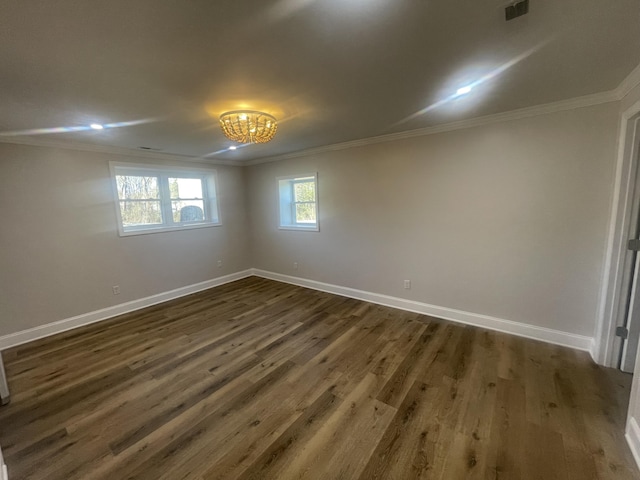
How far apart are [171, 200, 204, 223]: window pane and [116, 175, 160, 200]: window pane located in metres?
0.33

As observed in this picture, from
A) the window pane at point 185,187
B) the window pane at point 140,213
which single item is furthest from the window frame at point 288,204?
the window pane at point 140,213

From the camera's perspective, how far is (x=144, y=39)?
1.35 m

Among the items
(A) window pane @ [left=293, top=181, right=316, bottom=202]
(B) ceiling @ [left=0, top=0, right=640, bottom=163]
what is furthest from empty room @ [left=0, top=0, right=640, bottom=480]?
(A) window pane @ [left=293, top=181, right=316, bottom=202]

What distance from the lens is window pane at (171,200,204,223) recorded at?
445 centimetres

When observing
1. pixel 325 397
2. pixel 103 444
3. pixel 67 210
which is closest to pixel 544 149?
pixel 325 397

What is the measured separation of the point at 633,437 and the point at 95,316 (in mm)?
5221

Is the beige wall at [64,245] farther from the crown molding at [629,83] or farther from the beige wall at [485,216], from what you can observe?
the crown molding at [629,83]

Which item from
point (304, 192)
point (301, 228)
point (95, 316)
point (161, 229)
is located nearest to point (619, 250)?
point (301, 228)

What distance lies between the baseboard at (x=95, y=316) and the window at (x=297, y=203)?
1735mm

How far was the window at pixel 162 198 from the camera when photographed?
151 inches

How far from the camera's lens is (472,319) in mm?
3162

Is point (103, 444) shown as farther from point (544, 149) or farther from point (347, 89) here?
point (544, 149)

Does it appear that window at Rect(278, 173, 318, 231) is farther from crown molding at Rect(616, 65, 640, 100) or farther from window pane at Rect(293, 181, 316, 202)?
crown molding at Rect(616, 65, 640, 100)

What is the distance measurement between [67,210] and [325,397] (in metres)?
3.73
